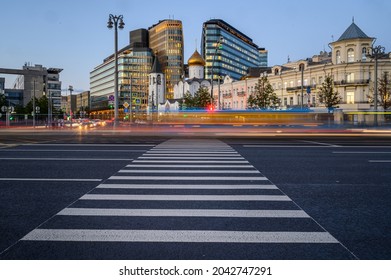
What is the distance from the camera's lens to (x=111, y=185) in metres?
8.00

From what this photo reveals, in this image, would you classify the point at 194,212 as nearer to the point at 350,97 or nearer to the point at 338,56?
the point at 350,97

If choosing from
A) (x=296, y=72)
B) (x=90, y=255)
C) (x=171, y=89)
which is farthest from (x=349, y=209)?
(x=171, y=89)

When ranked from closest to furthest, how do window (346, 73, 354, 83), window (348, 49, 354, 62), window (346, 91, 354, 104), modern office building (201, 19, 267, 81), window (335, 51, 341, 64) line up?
window (346, 73, 354, 83)
window (346, 91, 354, 104)
window (348, 49, 354, 62)
window (335, 51, 341, 64)
modern office building (201, 19, 267, 81)

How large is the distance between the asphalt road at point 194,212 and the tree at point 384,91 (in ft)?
173

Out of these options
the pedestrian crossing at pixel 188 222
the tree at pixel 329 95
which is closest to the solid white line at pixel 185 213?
the pedestrian crossing at pixel 188 222

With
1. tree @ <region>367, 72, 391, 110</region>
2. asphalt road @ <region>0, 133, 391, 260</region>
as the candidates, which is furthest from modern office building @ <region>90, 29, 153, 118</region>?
asphalt road @ <region>0, 133, 391, 260</region>

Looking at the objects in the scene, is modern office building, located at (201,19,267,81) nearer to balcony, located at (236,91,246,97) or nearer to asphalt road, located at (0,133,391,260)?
balcony, located at (236,91,246,97)

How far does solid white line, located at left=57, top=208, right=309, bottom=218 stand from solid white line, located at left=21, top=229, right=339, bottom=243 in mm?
787

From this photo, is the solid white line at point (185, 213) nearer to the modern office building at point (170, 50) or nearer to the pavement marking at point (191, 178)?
the pavement marking at point (191, 178)

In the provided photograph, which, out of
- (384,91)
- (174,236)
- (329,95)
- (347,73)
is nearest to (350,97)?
(347,73)

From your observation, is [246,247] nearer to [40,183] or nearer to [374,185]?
[374,185]

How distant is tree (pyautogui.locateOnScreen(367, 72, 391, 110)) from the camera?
57116 mm
